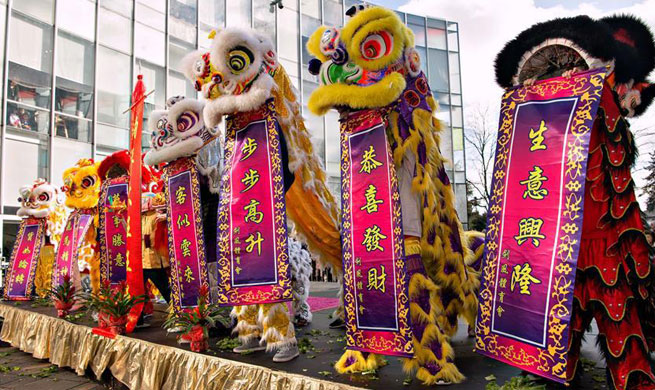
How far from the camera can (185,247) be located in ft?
12.3

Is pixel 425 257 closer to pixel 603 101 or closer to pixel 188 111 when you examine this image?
pixel 603 101

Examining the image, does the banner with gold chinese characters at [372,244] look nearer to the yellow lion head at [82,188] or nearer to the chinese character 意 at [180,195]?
the chinese character 意 at [180,195]

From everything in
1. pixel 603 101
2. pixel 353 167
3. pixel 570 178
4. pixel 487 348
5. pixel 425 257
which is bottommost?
pixel 487 348

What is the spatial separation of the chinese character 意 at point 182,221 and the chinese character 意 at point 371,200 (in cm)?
192

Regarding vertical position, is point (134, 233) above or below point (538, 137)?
below

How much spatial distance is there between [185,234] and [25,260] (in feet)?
14.6

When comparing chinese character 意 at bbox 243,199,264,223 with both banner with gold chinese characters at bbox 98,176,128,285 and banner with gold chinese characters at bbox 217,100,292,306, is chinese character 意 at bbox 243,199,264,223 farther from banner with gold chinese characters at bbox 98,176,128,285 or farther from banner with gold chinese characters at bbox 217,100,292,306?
banner with gold chinese characters at bbox 98,176,128,285

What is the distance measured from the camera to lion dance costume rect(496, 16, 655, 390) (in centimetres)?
187

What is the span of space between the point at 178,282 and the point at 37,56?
30.5 ft

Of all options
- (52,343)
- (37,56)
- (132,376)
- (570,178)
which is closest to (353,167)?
(570,178)

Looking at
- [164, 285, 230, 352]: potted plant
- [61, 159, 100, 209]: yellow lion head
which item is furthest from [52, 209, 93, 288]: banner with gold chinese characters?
[164, 285, 230, 352]: potted plant

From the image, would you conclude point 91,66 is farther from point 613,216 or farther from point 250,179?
point 613,216

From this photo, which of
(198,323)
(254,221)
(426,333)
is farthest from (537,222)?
(198,323)

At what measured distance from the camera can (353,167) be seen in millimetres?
2566
